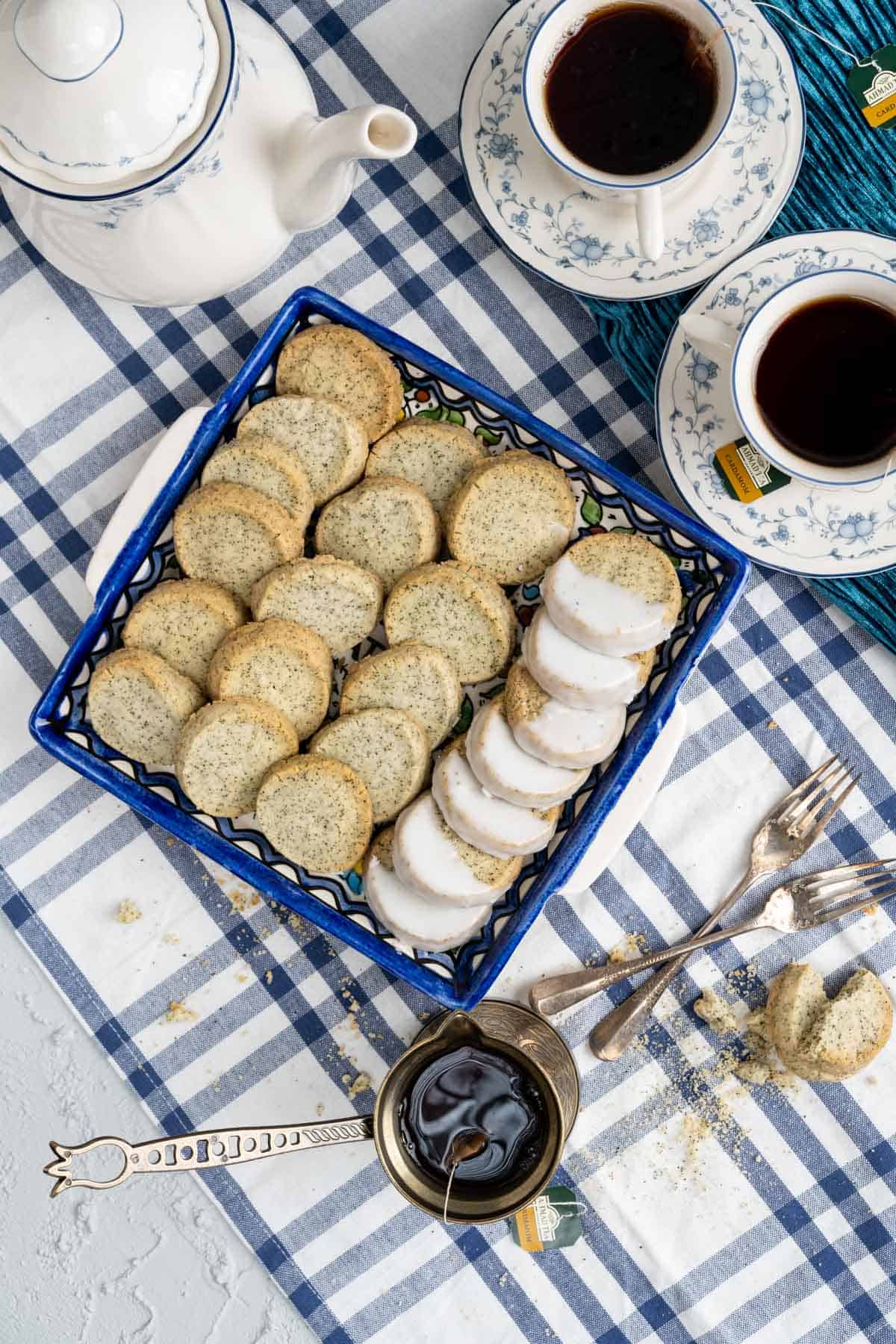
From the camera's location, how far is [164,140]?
42.7 inches

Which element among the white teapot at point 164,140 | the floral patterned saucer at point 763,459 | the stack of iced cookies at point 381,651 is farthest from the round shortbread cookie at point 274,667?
the floral patterned saucer at point 763,459

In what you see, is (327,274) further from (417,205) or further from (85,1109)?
(85,1109)

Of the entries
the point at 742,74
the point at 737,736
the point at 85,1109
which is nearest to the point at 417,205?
the point at 742,74

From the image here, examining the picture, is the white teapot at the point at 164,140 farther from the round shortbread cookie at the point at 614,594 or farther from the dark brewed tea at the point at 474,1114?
the dark brewed tea at the point at 474,1114

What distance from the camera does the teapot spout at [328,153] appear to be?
109 cm

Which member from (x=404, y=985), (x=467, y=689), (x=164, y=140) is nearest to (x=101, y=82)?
(x=164, y=140)

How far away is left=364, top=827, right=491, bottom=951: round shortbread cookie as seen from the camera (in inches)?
55.5

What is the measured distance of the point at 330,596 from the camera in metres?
1.41

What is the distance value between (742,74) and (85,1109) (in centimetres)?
161

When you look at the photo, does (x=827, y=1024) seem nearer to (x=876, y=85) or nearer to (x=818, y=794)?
(x=818, y=794)

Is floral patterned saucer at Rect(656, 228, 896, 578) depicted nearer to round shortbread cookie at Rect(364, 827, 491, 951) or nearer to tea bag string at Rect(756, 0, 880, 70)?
tea bag string at Rect(756, 0, 880, 70)

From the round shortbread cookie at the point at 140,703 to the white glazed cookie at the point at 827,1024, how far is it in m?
0.87

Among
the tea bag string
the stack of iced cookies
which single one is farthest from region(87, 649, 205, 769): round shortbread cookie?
the tea bag string

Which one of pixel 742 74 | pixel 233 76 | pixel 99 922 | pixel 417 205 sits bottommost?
pixel 99 922
